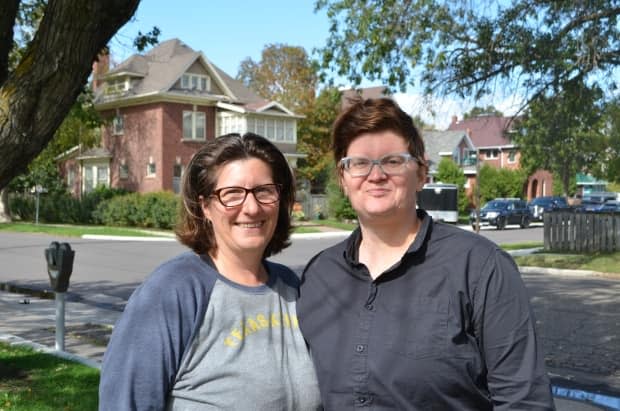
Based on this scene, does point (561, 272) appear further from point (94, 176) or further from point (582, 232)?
point (94, 176)

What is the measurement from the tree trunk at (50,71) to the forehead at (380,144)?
3.37 meters

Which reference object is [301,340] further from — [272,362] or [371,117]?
[371,117]

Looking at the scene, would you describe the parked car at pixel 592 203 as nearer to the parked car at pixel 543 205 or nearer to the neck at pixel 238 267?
the parked car at pixel 543 205

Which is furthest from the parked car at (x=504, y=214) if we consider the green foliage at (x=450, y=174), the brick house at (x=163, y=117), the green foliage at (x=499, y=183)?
the green foliage at (x=499, y=183)

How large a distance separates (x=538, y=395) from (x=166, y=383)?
114 cm

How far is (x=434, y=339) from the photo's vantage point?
86.8 inches

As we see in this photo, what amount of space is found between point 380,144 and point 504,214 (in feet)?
122

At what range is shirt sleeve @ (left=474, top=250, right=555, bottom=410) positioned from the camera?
6.88ft

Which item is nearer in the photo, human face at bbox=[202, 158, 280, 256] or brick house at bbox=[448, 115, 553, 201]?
human face at bbox=[202, 158, 280, 256]

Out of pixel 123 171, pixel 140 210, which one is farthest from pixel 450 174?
pixel 140 210

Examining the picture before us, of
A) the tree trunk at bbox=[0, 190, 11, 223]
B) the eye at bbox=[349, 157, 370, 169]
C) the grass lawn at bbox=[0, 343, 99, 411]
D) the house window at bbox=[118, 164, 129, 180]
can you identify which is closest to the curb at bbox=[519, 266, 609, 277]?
the grass lawn at bbox=[0, 343, 99, 411]

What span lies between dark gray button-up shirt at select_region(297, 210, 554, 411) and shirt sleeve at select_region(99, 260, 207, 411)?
53 cm

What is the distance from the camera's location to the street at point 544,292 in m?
7.65

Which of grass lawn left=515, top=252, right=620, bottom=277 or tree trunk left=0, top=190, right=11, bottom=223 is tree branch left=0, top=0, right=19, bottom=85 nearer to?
grass lawn left=515, top=252, right=620, bottom=277
